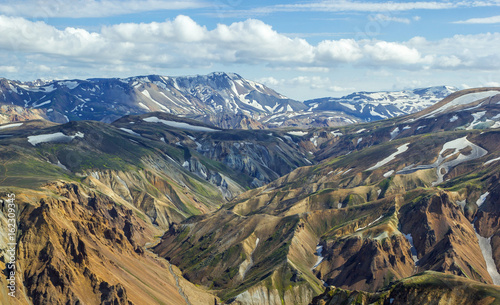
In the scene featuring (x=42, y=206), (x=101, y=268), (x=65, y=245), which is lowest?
(x=101, y=268)

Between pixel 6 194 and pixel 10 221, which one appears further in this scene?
pixel 6 194

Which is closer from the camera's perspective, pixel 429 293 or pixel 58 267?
pixel 429 293

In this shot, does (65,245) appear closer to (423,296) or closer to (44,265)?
(44,265)

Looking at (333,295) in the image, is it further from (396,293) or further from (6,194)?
(6,194)

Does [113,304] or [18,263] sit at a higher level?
[18,263]

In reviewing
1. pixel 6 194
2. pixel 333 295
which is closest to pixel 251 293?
pixel 333 295

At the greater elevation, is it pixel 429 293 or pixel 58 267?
pixel 429 293

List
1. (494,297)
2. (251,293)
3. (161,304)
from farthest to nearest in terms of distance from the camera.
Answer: (251,293) < (161,304) < (494,297)

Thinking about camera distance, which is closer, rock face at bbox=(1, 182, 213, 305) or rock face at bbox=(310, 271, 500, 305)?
rock face at bbox=(310, 271, 500, 305)

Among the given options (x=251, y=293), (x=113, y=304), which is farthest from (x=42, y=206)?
(x=251, y=293)

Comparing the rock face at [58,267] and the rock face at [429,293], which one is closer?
the rock face at [429,293]

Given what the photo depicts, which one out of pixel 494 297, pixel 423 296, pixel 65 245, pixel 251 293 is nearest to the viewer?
pixel 494 297
